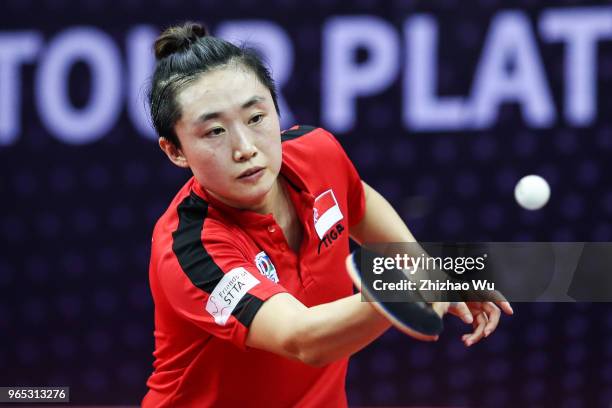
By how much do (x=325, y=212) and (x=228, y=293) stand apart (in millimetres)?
483

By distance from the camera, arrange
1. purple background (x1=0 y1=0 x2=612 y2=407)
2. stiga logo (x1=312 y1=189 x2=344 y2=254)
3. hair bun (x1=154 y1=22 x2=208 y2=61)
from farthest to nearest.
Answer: purple background (x1=0 y1=0 x2=612 y2=407) < stiga logo (x1=312 y1=189 x2=344 y2=254) < hair bun (x1=154 y1=22 x2=208 y2=61)

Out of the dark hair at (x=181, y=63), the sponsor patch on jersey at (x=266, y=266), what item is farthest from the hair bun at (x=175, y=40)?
the sponsor patch on jersey at (x=266, y=266)

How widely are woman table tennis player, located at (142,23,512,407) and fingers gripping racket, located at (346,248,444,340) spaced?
0.34 m

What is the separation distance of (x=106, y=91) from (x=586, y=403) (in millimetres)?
2489

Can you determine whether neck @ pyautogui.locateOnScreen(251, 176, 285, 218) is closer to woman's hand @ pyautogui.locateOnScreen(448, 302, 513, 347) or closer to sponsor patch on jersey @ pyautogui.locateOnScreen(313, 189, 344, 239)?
sponsor patch on jersey @ pyautogui.locateOnScreen(313, 189, 344, 239)

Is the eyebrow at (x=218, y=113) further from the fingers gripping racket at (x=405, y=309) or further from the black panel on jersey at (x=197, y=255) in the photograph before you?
the fingers gripping racket at (x=405, y=309)

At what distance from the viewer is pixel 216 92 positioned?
222 cm

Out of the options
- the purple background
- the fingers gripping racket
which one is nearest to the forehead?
the fingers gripping racket

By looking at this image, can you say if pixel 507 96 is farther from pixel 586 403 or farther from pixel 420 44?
pixel 586 403

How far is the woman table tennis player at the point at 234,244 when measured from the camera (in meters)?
2.14

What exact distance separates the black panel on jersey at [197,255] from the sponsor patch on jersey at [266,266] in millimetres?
147

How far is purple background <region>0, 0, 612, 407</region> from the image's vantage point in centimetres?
418

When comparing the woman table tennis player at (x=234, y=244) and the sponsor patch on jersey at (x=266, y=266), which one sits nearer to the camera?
the woman table tennis player at (x=234, y=244)

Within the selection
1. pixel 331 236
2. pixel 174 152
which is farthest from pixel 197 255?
pixel 331 236
